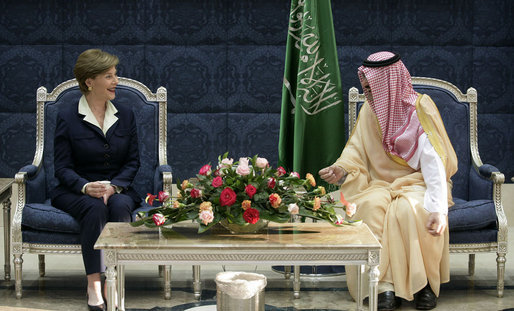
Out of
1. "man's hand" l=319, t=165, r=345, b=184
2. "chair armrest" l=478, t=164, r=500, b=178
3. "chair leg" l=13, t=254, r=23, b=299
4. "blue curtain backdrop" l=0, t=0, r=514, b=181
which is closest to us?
"chair leg" l=13, t=254, r=23, b=299

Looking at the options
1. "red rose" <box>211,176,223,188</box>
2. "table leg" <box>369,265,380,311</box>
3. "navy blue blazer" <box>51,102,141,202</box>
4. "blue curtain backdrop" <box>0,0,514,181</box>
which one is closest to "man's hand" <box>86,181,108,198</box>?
"navy blue blazer" <box>51,102,141,202</box>

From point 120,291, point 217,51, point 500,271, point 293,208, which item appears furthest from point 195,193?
point 217,51

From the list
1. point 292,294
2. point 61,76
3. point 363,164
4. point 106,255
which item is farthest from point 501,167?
point 106,255

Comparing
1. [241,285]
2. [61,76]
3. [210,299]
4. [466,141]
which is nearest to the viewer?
[241,285]

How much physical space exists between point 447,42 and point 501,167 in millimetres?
1068

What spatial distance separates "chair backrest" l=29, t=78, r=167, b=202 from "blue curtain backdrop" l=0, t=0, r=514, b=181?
116cm

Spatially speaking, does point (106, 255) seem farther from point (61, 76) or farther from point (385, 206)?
point (61, 76)

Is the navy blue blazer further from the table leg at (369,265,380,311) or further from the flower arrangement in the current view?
the table leg at (369,265,380,311)

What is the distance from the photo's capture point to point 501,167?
608 cm

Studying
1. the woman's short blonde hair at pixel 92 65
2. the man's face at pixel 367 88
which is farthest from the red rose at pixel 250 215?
the woman's short blonde hair at pixel 92 65

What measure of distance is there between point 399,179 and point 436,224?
0.47 m

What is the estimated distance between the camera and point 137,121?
476 centimetres

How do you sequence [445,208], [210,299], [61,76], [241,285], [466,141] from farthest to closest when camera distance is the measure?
[61,76]
[466,141]
[210,299]
[445,208]
[241,285]

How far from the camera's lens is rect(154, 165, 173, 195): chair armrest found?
4.33 meters
